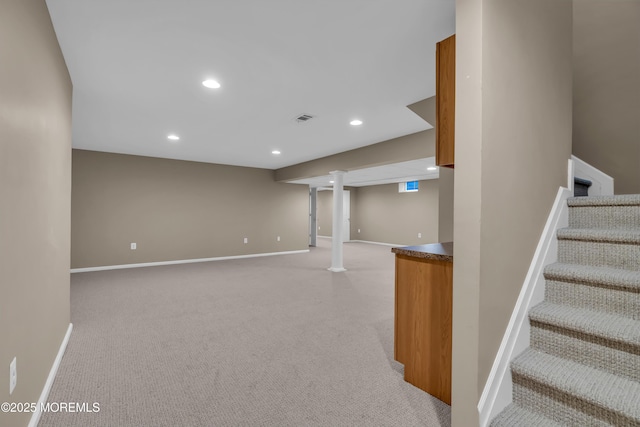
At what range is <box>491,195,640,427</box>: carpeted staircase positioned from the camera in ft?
3.69

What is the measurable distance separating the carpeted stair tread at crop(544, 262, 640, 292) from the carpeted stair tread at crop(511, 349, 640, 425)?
0.40 meters

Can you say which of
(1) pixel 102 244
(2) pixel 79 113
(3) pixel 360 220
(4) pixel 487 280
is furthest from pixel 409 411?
(3) pixel 360 220

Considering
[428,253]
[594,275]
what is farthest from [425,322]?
[594,275]

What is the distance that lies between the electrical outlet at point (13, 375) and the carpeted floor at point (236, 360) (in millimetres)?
486

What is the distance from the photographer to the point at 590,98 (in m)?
2.60

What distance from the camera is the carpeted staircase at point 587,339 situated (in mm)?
1126

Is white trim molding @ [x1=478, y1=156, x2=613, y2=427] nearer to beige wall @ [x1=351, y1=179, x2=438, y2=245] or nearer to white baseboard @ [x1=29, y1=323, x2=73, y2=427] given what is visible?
white baseboard @ [x1=29, y1=323, x2=73, y2=427]

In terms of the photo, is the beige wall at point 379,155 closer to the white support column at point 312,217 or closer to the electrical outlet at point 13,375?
the white support column at point 312,217

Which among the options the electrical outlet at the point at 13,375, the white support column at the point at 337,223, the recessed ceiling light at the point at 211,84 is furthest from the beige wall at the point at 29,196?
the white support column at the point at 337,223

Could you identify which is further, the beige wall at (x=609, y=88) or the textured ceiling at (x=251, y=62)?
the beige wall at (x=609, y=88)

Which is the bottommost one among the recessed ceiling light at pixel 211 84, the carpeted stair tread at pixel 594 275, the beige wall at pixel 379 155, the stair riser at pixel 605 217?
the carpeted stair tread at pixel 594 275

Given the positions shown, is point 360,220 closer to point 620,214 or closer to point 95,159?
point 95,159

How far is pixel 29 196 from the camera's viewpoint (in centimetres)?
150

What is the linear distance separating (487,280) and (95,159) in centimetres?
695
